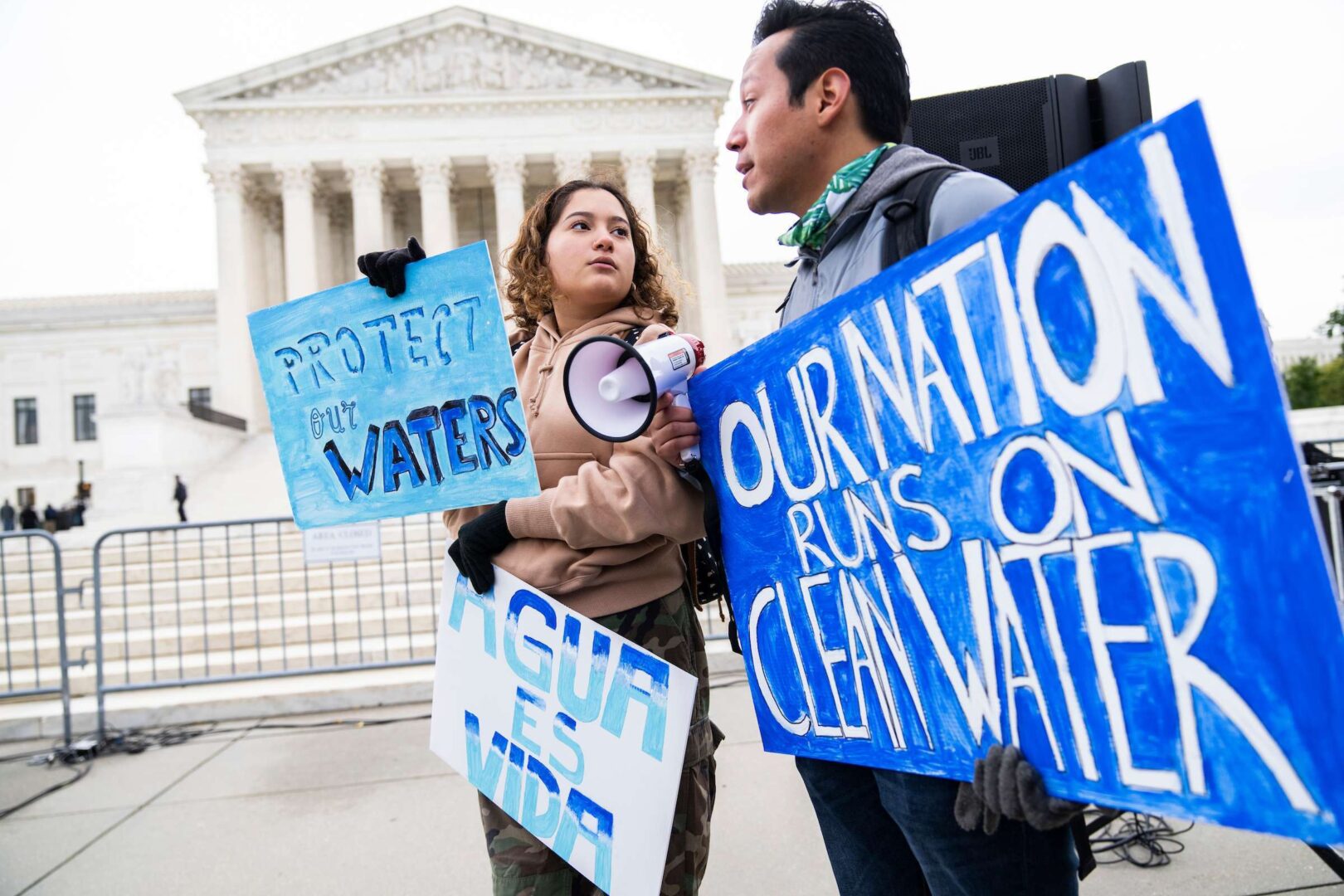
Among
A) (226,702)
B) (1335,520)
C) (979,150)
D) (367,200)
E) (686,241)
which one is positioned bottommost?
(226,702)

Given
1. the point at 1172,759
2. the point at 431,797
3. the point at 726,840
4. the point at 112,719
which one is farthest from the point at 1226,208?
the point at 112,719

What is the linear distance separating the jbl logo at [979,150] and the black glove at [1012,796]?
5.51 ft

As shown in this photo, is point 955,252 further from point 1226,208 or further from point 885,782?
point 885,782

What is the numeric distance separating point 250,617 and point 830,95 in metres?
7.07

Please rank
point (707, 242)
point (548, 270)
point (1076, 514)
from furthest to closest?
point (707, 242) → point (548, 270) → point (1076, 514)

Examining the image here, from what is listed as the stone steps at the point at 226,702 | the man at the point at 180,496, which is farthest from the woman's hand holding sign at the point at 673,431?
the man at the point at 180,496

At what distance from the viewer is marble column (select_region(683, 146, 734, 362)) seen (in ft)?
102

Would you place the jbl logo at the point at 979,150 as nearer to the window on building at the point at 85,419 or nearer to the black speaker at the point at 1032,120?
the black speaker at the point at 1032,120

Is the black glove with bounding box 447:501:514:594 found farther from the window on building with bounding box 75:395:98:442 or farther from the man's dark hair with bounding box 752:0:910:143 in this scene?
the window on building with bounding box 75:395:98:442

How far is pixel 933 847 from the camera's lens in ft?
3.91

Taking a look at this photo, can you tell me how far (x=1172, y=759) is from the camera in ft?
2.86

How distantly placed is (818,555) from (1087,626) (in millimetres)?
455

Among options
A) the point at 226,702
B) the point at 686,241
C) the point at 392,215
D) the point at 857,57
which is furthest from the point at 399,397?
the point at 392,215

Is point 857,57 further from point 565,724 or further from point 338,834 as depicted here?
point 338,834
